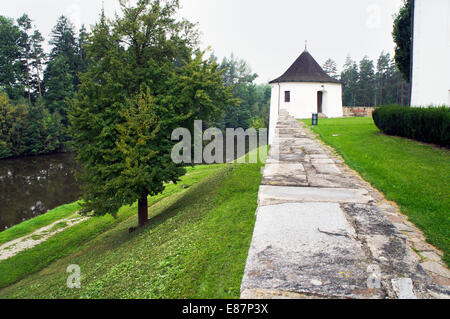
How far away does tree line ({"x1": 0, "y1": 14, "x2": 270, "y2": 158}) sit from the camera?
43969 mm

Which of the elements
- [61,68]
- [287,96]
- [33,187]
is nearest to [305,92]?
[287,96]

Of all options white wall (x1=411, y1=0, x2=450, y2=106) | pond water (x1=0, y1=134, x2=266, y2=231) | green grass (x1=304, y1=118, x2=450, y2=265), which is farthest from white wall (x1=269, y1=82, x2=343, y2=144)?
green grass (x1=304, y1=118, x2=450, y2=265)

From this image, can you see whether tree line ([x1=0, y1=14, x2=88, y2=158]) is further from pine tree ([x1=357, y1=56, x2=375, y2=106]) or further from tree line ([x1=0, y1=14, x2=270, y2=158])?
pine tree ([x1=357, y1=56, x2=375, y2=106])

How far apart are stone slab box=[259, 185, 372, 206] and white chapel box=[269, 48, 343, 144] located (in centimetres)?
2481

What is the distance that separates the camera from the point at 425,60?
16406mm

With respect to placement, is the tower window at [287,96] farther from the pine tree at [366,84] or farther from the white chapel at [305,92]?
the pine tree at [366,84]

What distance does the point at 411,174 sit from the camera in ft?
22.7

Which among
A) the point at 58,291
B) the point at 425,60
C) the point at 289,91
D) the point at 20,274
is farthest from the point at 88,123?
the point at 289,91

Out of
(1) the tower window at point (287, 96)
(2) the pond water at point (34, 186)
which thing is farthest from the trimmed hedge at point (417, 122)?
(1) the tower window at point (287, 96)

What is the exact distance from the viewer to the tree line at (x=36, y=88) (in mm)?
43969

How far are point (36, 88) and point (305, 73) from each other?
5058 centimetres

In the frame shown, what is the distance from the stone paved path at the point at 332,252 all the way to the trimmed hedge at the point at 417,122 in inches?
275

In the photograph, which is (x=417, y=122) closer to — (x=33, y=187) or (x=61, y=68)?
(x=33, y=187)
